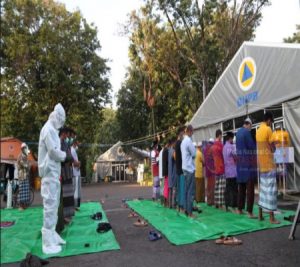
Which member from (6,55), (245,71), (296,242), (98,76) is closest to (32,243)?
(296,242)

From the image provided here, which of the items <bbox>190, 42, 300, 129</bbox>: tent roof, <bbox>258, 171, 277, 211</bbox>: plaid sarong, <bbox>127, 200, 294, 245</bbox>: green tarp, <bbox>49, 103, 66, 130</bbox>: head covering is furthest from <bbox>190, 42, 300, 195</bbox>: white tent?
<bbox>49, 103, 66, 130</bbox>: head covering

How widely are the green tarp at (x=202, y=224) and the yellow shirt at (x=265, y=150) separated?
917 millimetres

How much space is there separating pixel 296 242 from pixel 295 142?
21.0 ft

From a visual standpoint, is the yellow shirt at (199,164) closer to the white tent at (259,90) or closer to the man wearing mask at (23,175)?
the white tent at (259,90)

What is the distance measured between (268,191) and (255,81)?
6.40 m

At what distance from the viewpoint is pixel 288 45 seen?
36.1 feet

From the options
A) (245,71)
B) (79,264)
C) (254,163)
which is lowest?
(79,264)

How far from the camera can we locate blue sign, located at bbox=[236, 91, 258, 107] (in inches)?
498

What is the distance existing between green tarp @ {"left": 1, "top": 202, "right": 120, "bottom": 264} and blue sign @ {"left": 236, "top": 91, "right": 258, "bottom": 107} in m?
6.27

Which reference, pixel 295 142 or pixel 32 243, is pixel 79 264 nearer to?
pixel 32 243

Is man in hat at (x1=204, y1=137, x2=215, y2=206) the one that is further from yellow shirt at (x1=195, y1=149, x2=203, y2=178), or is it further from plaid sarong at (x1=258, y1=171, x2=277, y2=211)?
plaid sarong at (x1=258, y1=171, x2=277, y2=211)

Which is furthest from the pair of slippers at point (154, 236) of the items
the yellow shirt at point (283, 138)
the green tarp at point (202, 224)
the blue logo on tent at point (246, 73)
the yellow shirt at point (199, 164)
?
the blue logo on tent at point (246, 73)

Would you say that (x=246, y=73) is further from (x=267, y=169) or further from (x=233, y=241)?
(x=233, y=241)

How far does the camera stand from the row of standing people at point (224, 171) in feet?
22.7
